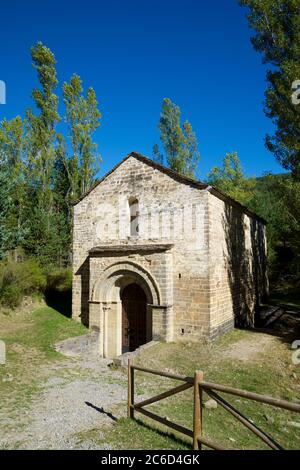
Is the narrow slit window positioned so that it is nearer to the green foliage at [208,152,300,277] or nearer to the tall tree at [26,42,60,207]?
the green foliage at [208,152,300,277]

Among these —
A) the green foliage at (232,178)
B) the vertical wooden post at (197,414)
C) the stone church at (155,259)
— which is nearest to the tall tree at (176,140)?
the green foliage at (232,178)

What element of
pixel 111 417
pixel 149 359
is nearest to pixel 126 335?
pixel 149 359

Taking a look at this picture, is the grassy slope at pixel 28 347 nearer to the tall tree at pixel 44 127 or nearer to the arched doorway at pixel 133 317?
the arched doorway at pixel 133 317

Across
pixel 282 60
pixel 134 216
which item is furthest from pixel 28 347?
pixel 282 60

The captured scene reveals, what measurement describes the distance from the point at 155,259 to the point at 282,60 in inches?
342

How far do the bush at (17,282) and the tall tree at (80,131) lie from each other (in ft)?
28.7

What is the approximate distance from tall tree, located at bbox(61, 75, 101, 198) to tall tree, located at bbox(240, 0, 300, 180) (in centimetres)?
1435

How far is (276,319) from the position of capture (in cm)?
1538

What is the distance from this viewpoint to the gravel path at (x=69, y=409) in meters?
4.81

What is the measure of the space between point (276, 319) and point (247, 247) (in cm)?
400

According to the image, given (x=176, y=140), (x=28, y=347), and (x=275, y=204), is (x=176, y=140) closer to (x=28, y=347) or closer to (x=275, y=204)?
(x=275, y=204)

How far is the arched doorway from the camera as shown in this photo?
39.4 feet

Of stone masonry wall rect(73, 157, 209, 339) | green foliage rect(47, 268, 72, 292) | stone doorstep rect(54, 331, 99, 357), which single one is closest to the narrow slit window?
stone masonry wall rect(73, 157, 209, 339)
